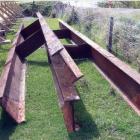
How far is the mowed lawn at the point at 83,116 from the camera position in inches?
178

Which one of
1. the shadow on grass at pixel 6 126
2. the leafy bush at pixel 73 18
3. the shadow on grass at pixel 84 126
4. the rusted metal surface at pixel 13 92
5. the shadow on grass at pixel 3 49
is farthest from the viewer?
the leafy bush at pixel 73 18

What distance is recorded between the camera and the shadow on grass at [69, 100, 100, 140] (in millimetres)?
4449

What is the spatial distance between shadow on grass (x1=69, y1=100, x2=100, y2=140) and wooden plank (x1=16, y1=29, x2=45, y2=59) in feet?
11.0

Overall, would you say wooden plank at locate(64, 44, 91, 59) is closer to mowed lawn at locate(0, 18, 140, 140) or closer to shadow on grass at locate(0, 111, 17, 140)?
mowed lawn at locate(0, 18, 140, 140)

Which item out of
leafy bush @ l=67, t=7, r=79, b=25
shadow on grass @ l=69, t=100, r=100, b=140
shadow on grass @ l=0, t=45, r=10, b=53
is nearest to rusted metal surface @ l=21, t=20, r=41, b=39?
shadow on grass @ l=0, t=45, r=10, b=53

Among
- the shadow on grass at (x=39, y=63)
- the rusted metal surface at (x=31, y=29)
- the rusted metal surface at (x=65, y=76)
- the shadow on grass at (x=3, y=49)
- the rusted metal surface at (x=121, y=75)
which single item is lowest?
the shadow on grass at (x=3, y=49)

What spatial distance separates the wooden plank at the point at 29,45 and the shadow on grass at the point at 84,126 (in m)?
3.34

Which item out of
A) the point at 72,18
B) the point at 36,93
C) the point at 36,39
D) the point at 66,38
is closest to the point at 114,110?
the point at 36,93

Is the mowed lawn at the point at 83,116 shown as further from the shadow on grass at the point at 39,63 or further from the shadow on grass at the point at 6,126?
the shadow on grass at the point at 39,63

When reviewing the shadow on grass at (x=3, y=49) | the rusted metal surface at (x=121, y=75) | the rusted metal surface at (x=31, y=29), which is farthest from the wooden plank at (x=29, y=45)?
the shadow on grass at (x=3, y=49)

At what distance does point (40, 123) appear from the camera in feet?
16.0

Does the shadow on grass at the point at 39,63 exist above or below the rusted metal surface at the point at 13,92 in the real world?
below

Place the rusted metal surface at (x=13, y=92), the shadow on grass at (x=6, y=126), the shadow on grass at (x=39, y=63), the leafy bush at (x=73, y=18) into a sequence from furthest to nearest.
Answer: the leafy bush at (x=73, y=18) < the shadow on grass at (x=39, y=63) < the rusted metal surface at (x=13, y=92) < the shadow on grass at (x=6, y=126)

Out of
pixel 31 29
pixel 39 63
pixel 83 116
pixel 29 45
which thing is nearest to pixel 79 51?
pixel 39 63
